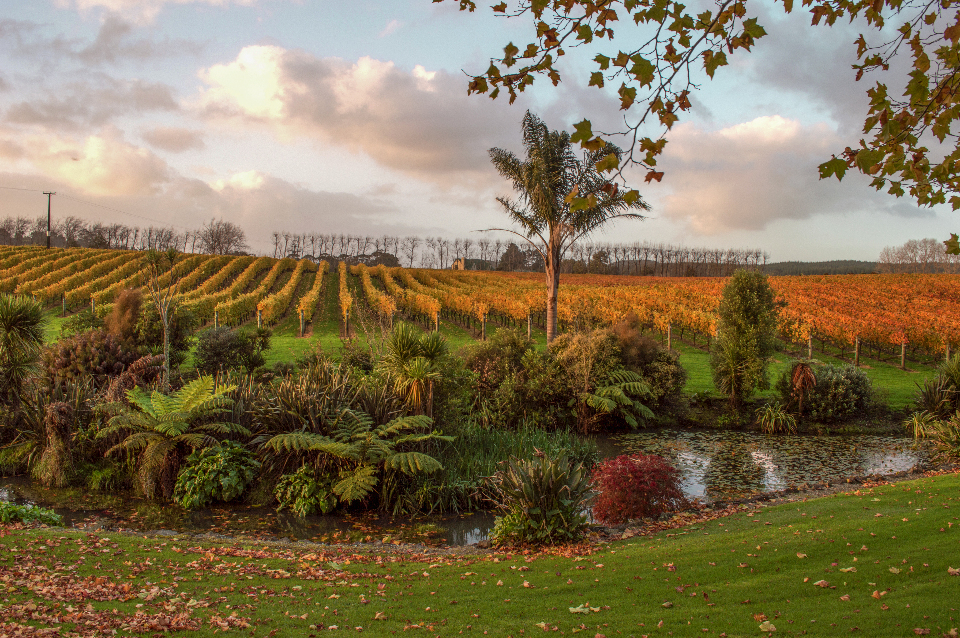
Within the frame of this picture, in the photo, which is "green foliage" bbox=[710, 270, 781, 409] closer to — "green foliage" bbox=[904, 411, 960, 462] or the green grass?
the green grass

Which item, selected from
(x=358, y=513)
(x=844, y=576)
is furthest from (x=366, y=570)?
(x=844, y=576)

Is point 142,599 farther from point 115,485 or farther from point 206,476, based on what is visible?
point 115,485

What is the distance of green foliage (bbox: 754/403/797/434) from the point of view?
58.3ft

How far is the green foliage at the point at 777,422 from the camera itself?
58.3ft

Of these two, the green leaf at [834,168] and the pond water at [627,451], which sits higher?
the green leaf at [834,168]

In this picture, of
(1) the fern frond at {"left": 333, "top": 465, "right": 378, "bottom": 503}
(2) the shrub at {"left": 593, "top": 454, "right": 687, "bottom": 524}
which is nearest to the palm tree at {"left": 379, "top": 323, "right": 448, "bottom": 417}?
(1) the fern frond at {"left": 333, "top": 465, "right": 378, "bottom": 503}

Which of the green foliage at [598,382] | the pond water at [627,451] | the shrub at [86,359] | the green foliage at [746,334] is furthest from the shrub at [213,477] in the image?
the green foliage at [746,334]

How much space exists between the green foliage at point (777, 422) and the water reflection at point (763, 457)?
1.70 ft

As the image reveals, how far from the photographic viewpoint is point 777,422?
18078 millimetres

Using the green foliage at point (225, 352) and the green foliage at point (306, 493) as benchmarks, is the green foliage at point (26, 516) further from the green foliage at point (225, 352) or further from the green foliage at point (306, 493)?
the green foliage at point (225, 352)

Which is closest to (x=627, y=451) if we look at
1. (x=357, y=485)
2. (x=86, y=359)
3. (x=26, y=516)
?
(x=357, y=485)

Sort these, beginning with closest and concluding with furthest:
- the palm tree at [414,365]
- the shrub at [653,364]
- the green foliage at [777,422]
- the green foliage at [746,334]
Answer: the palm tree at [414,365]
the green foliage at [777,422]
the shrub at [653,364]
the green foliage at [746,334]

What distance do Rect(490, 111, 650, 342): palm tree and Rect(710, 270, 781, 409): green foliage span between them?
4.50m

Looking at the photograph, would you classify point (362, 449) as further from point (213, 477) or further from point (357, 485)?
point (213, 477)
